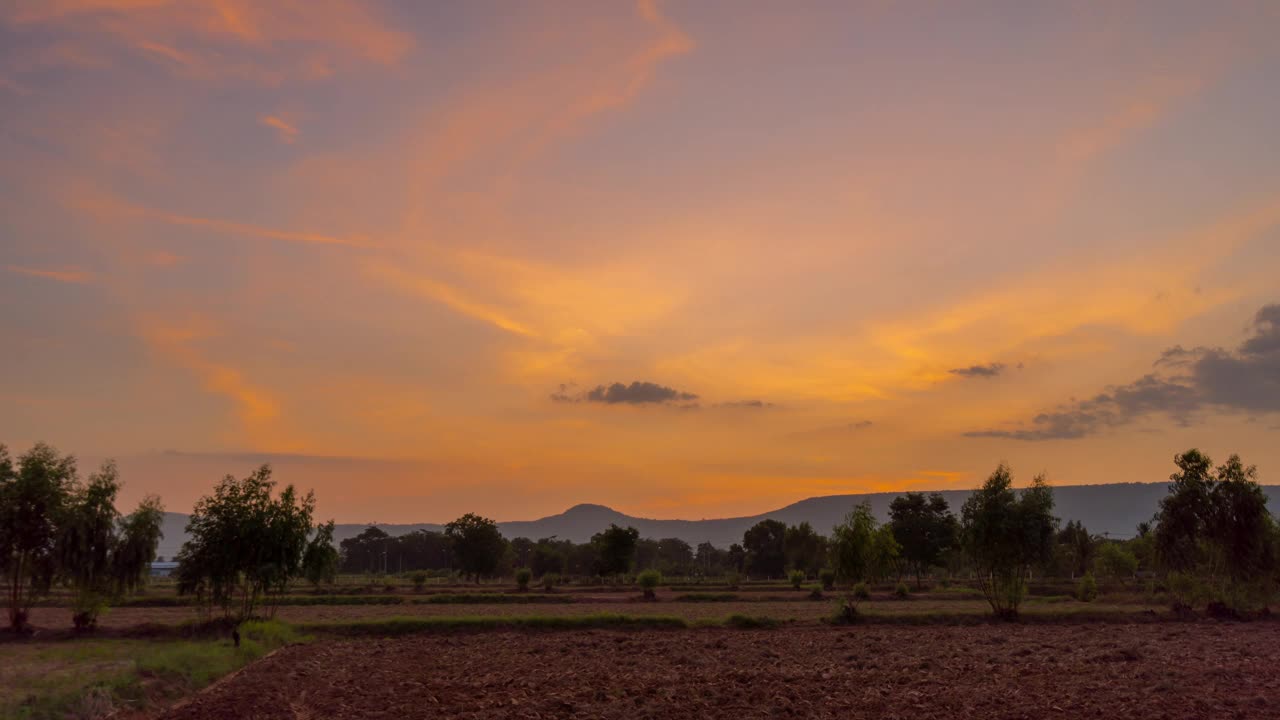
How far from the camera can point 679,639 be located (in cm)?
3628

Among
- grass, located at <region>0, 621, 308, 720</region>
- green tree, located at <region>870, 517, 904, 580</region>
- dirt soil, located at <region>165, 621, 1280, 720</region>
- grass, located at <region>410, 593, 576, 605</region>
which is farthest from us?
grass, located at <region>410, 593, 576, 605</region>

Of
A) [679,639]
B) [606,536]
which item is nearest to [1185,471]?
[679,639]

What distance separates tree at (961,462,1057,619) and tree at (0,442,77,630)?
4779 cm

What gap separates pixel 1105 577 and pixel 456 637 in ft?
223

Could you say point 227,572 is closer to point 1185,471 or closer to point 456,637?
point 456,637

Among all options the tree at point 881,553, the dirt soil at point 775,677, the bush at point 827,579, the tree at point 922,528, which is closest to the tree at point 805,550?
the tree at point 922,528

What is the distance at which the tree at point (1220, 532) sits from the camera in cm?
4406

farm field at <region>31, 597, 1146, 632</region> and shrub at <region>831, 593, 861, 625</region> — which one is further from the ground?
shrub at <region>831, 593, 861, 625</region>

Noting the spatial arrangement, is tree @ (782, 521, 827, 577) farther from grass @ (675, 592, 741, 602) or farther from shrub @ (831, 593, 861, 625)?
shrub @ (831, 593, 861, 625)

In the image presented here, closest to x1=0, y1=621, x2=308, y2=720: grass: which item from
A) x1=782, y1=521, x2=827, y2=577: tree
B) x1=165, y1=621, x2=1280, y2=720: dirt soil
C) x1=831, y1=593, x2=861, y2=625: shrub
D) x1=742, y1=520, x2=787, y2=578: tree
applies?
x1=165, y1=621, x2=1280, y2=720: dirt soil

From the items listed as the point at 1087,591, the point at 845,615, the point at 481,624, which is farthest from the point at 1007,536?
the point at 481,624

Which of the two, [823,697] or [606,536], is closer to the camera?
[823,697]

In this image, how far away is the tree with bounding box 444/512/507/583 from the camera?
303 ft

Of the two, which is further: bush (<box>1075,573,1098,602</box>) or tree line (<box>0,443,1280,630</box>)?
bush (<box>1075,573,1098,602</box>)
